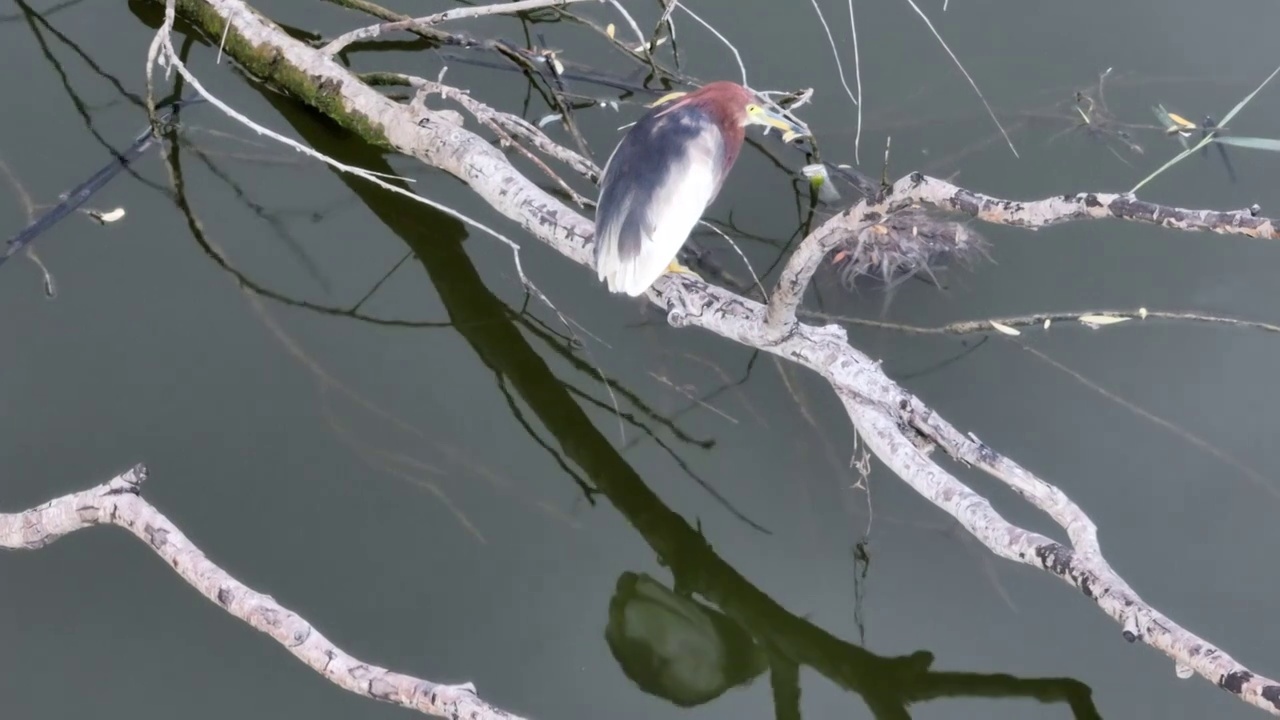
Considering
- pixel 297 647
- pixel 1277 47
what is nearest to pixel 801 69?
pixel 1277 47

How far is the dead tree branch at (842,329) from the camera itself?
138cm

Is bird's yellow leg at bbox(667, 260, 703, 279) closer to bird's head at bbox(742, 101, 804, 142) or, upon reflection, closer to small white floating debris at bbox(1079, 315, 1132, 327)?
bird's head at bbox(742, 101, 804, 142)

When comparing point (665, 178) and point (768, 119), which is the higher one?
point (768, 119)

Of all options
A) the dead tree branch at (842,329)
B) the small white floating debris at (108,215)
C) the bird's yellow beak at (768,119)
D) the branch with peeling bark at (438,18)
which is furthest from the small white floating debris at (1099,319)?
the small white floating debris at (108,215)

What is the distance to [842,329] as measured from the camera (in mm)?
1927

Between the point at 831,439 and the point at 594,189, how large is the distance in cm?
104

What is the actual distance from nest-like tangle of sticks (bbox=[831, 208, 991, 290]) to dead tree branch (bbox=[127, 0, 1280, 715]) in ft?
2.05

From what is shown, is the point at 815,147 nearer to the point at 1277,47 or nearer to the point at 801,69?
the point at 801,69

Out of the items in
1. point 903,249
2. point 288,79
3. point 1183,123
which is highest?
point 1183,123

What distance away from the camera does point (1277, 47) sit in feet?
9.58

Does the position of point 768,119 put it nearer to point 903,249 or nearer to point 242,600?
point 903,249

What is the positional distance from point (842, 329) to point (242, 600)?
1.23 m

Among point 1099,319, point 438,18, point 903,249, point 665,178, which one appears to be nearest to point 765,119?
point 665,178

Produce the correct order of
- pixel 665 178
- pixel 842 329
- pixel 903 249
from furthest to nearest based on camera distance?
pixel 903 249 → pixel 665 178 → pixel 842 329
